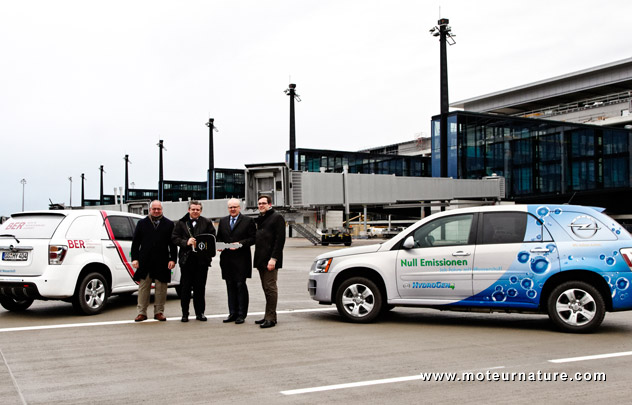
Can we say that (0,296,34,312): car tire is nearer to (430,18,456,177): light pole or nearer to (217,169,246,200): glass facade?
(430,18,456,177): light pole

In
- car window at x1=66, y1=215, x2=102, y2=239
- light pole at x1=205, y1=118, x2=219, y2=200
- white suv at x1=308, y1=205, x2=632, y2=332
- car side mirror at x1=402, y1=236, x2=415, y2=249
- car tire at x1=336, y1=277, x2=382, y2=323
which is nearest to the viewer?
white suv at x1=308, y1=205, x2=632, y2=332

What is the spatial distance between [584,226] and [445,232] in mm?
1891

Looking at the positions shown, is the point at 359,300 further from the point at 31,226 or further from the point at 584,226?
the point at 31,226

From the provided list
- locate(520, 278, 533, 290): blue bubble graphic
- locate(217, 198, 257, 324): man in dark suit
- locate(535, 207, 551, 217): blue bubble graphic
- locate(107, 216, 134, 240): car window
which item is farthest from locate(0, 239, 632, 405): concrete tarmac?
locate(535, 207, 551, 217): blue bubble graphic

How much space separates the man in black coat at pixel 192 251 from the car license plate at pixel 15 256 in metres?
2.45

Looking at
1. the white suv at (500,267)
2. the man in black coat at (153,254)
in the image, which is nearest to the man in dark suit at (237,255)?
the man in black coat at (153,254)

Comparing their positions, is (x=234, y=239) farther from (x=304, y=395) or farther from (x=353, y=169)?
(x=353, y=169)

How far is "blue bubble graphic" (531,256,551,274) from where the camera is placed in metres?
8.38

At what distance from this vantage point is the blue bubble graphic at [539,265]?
8383 mm

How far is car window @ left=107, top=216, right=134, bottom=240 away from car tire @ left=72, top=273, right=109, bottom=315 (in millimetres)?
979

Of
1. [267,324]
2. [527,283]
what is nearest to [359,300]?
[267,324]

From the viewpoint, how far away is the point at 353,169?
7106 centimetres

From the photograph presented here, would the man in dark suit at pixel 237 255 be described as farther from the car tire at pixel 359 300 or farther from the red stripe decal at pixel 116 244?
the red stripe decal at pixel 116 244

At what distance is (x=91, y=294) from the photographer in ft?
33.9
